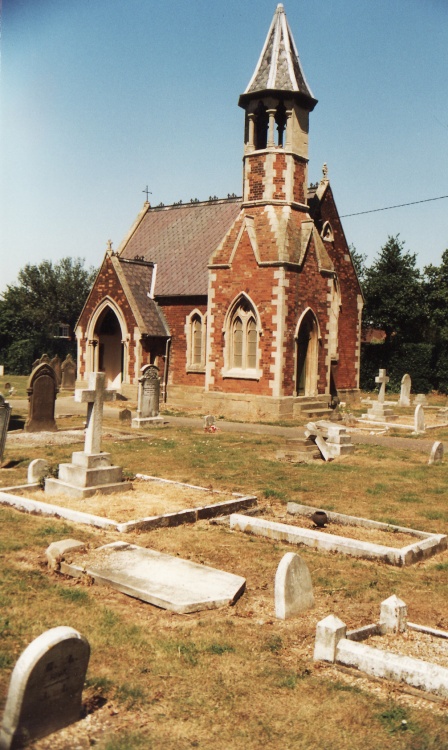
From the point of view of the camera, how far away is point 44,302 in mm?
56562

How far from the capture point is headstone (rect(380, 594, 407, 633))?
20.2 feet

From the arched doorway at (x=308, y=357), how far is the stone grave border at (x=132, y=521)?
46.4 ft

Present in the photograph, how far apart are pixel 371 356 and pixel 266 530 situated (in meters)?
30.9

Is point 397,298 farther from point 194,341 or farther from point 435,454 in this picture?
point 435,454

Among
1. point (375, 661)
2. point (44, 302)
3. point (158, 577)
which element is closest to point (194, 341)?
point (158, 577)

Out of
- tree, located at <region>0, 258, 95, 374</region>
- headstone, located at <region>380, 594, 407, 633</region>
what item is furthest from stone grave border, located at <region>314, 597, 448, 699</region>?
tree, located at <region>0, 258, 95, 374</region>

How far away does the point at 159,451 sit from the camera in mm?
16234

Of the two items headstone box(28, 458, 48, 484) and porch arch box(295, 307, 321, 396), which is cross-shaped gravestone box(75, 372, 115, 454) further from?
porch arch box(295, 307, 321, 396)

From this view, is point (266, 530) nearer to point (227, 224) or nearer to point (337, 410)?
point (337, 410)

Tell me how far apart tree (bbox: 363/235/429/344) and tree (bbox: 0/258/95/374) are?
25928 millimetres

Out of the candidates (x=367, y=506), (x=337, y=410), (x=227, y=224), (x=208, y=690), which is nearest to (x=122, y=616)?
(x=208, y=690)

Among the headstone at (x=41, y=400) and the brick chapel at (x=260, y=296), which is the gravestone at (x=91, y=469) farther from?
the brick chapel at (x=260, y=296)

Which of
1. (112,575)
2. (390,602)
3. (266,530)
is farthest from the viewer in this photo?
(266,530)

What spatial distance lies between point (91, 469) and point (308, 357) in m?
15.6
